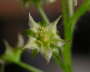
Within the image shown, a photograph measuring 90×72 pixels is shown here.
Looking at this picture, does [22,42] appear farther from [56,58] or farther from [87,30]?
[87,30]

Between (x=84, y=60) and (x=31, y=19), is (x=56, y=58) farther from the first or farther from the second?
(x=84, y=60)

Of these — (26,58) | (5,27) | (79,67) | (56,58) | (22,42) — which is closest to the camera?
(56,58)

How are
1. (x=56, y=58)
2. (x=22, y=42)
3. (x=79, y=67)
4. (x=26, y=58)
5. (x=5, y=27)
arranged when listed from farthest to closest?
(x=5, y=27), (x=79, y=67), (x=26, y=58), (x=22, y=42), (x=56, y=58)

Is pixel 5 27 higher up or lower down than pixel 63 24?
lower down

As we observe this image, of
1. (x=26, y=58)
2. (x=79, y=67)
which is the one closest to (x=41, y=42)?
(x=26, y=58)

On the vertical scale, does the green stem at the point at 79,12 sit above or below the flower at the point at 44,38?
above

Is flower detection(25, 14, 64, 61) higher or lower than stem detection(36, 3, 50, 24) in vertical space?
lower

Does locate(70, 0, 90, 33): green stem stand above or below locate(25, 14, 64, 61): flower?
above

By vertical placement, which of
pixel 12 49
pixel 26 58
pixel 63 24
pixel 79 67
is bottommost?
pixel 79 67

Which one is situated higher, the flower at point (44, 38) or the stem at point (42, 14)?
the stem at point (42, 14)

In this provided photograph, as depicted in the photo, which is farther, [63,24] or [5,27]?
[5,27]
